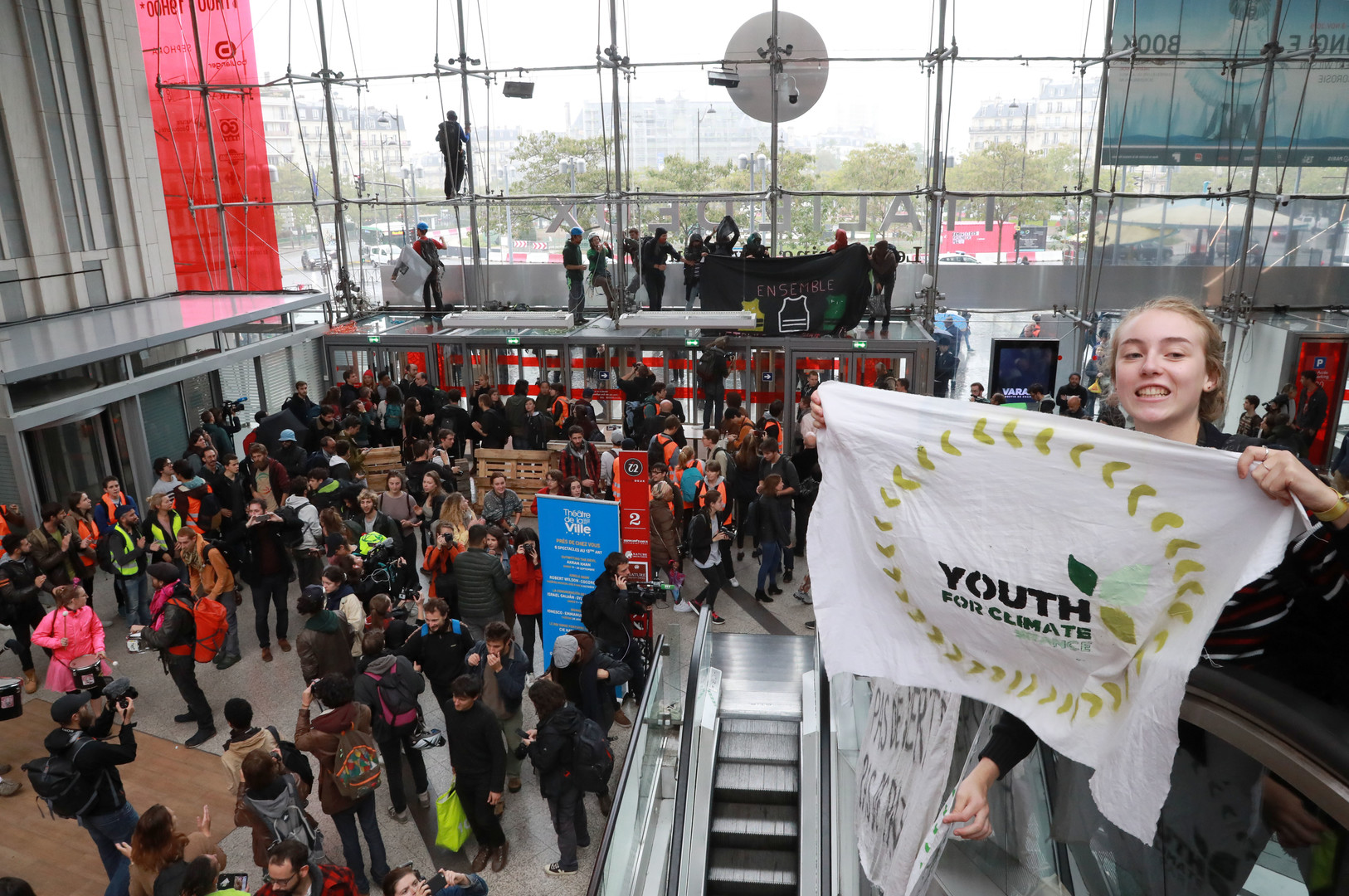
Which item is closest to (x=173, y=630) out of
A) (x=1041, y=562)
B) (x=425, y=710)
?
(x=425, y=710)

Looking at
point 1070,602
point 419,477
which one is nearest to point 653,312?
point 419,477

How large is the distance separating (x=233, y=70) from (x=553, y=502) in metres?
14.3

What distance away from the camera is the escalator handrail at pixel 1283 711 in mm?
2037

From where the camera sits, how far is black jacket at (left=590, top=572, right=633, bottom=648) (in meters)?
6.90

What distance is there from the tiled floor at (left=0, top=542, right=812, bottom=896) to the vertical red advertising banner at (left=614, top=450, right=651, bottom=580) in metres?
0.82

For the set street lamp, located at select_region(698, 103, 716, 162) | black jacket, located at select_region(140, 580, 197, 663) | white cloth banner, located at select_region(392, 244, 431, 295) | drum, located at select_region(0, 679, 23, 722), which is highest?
street lamp, located at select_region(698, 103, 716, 162)

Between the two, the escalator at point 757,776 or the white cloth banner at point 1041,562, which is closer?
the white cloth banner at point 1041,562

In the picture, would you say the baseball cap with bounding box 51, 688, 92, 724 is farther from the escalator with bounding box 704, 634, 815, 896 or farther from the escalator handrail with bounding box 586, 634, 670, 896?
the escalator with bounding box 704, 634, 815, 896

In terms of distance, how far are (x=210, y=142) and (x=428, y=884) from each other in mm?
17141

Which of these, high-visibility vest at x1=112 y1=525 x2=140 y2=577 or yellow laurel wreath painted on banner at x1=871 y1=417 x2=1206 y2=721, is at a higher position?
yellow laurel wreath painted on banner at x1=871 y1=417 x2=1206 y2=721

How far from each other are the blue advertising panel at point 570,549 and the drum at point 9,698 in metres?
3.76

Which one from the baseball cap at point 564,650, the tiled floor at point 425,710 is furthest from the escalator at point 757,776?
the baseball cap at point 564,650

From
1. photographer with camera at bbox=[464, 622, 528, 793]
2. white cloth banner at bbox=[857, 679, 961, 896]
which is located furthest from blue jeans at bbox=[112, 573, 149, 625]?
white cloth banner at bbox=[857, 679, 961, 896]

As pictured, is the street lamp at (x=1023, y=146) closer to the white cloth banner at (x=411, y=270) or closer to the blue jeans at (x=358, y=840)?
the white cloth banner at (x=411, y=270)
